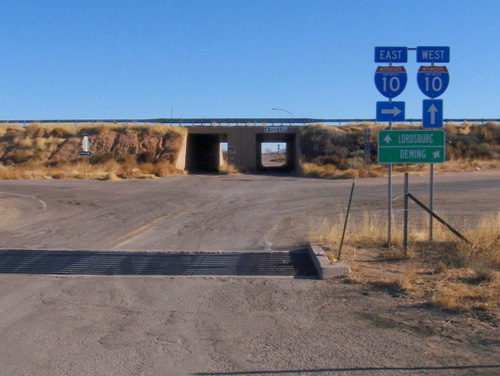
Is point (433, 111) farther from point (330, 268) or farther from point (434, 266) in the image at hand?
point (330, 268)

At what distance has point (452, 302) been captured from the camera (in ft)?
23.1

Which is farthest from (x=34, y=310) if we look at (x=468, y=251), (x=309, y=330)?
(x=468, y=251)

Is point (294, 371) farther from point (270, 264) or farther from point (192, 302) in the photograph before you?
point (270, 264)

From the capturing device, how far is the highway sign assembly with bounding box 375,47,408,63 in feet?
38.1

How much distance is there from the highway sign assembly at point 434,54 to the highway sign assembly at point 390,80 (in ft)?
2.00

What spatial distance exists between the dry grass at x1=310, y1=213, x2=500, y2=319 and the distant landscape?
28328 millimetres

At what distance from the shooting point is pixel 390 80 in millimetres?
11609

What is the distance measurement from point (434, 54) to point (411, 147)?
88.4 inches

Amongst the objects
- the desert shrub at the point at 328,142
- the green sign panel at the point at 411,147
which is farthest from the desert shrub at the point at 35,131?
the green sign panel at the point at 411,147

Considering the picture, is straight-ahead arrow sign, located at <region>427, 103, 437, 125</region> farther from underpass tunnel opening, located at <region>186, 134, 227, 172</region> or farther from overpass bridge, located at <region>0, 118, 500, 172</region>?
underpass tunnel opening, located at <region>186, 134, 227, 172</region>

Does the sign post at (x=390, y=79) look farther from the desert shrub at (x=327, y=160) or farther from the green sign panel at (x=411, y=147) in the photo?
the desert shrub at (x=327, y=160)

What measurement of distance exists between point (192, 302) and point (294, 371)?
2.81 m

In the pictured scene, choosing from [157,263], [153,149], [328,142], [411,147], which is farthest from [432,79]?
[153,149]

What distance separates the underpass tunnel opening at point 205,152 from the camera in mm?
52781
